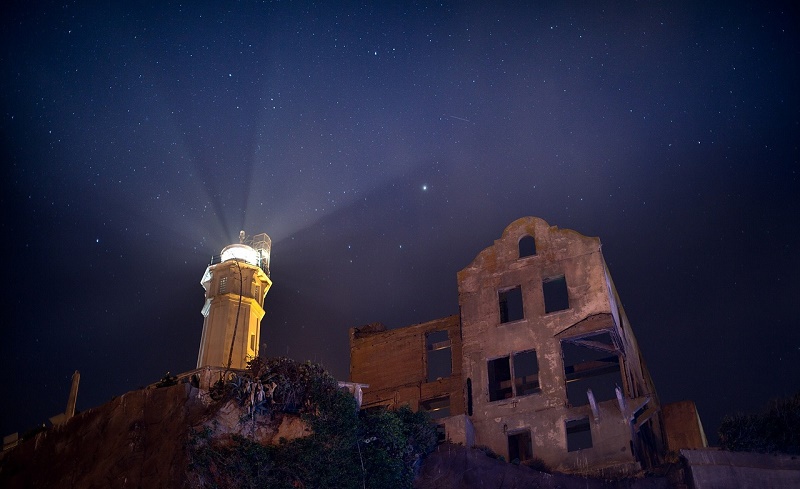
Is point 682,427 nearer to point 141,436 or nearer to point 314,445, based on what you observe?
point 314,445

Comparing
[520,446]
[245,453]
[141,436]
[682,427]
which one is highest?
[682,427]

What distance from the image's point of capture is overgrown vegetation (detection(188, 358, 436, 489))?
27156mm

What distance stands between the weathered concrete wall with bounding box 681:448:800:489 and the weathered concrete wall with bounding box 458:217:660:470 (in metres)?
3.29

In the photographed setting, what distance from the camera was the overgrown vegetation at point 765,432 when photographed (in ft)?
93.4

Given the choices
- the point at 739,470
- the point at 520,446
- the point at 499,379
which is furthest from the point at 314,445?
the point at 739,470

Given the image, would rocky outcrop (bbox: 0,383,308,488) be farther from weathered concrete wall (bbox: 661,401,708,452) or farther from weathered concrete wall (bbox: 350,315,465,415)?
weathered concrete wall (bbox: 661,401,708,452)

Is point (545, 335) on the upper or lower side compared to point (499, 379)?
upper

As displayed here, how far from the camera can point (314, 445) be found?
2795cm

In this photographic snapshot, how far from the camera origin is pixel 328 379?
29719 mm

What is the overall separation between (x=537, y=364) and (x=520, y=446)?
334 cm

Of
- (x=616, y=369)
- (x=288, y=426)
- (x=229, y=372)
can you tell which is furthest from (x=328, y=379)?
(x=616, y=369)

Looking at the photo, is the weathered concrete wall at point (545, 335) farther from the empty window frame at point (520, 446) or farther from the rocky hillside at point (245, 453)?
the rocky hillside at point (245, 453)

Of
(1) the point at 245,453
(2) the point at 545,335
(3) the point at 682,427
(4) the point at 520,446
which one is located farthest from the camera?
(3) the point at 682,427

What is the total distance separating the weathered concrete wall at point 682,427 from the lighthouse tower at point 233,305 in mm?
21557
